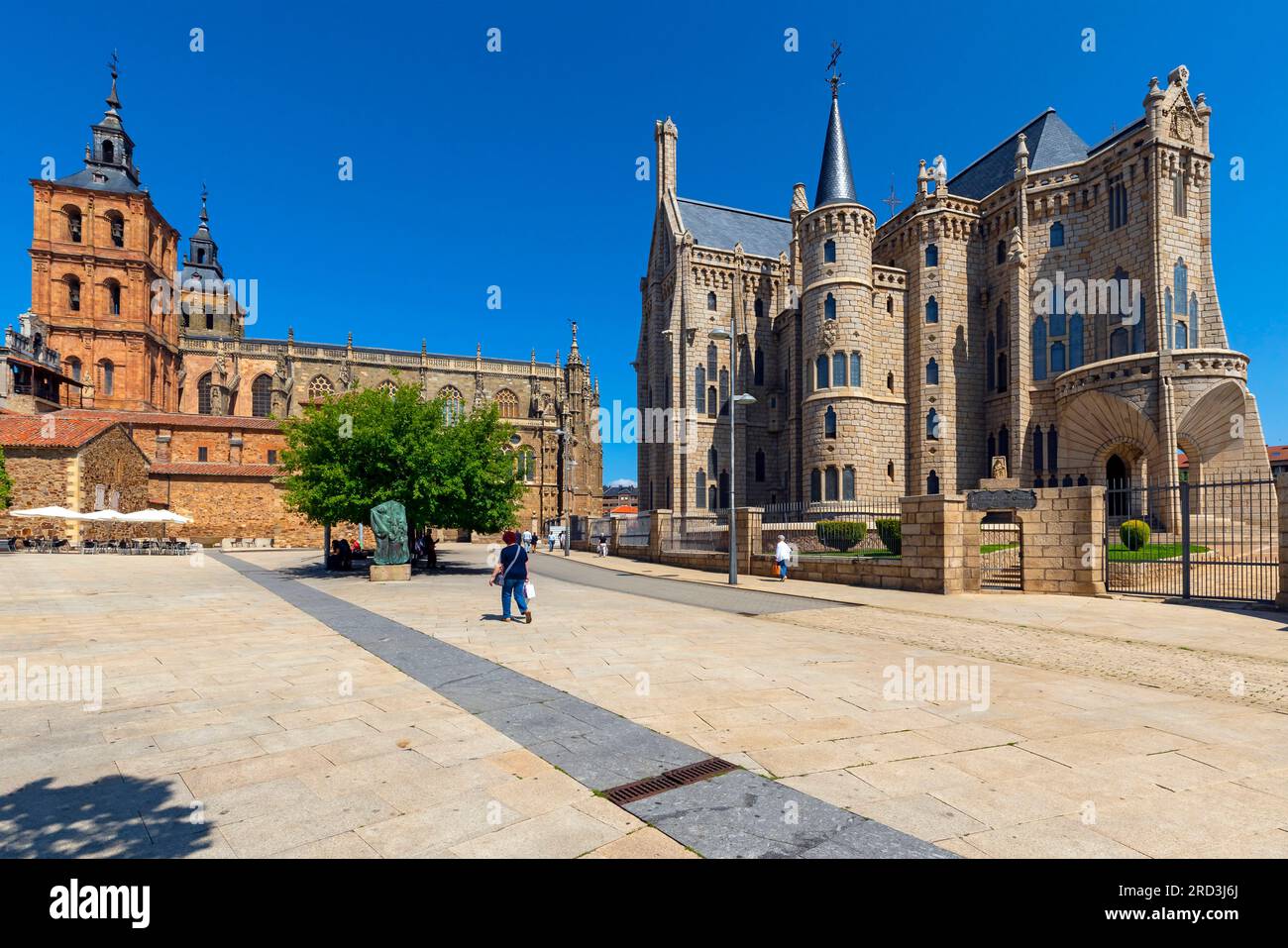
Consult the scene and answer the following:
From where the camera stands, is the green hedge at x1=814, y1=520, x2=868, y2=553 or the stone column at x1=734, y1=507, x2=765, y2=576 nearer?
the stone column at x1=734, y1=507, x2=765, y2=576

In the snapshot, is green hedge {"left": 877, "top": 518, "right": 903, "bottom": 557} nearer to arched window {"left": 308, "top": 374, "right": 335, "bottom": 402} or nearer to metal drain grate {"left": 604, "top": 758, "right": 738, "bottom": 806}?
metal drain grate {"left": 604, "top": 758, "right": 738, "bottom": 806}

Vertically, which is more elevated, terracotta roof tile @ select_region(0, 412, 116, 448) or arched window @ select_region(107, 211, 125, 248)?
arched window @ select_region(107, 211, 125, 248)

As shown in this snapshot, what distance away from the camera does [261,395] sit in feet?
178

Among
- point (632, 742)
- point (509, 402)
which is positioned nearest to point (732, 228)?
point (509, 402)

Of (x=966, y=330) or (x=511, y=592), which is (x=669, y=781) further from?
(x=966, y=330)

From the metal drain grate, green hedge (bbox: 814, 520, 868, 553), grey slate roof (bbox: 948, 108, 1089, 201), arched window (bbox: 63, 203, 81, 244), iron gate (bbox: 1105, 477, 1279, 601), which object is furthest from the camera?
arched window (bbox: 63, 203, 81, 244)

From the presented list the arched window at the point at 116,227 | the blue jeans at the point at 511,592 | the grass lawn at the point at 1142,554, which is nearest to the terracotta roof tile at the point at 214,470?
the arched window at the point at 116,227

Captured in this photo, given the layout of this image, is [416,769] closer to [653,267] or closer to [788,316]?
[788,316]

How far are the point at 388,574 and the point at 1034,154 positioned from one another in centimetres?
3980

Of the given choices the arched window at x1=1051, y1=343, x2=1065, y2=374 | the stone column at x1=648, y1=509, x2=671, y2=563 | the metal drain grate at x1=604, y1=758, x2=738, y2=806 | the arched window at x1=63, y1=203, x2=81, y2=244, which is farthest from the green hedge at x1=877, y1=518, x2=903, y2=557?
the arched window at x1=63, y1=203, x2=81, y2=244

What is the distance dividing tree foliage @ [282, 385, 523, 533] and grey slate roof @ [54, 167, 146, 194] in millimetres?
44123

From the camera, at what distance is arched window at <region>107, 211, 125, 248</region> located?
47.5m

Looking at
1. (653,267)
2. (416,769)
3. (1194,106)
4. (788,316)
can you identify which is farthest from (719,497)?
(416,769)

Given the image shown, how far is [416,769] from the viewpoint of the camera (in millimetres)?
4090
